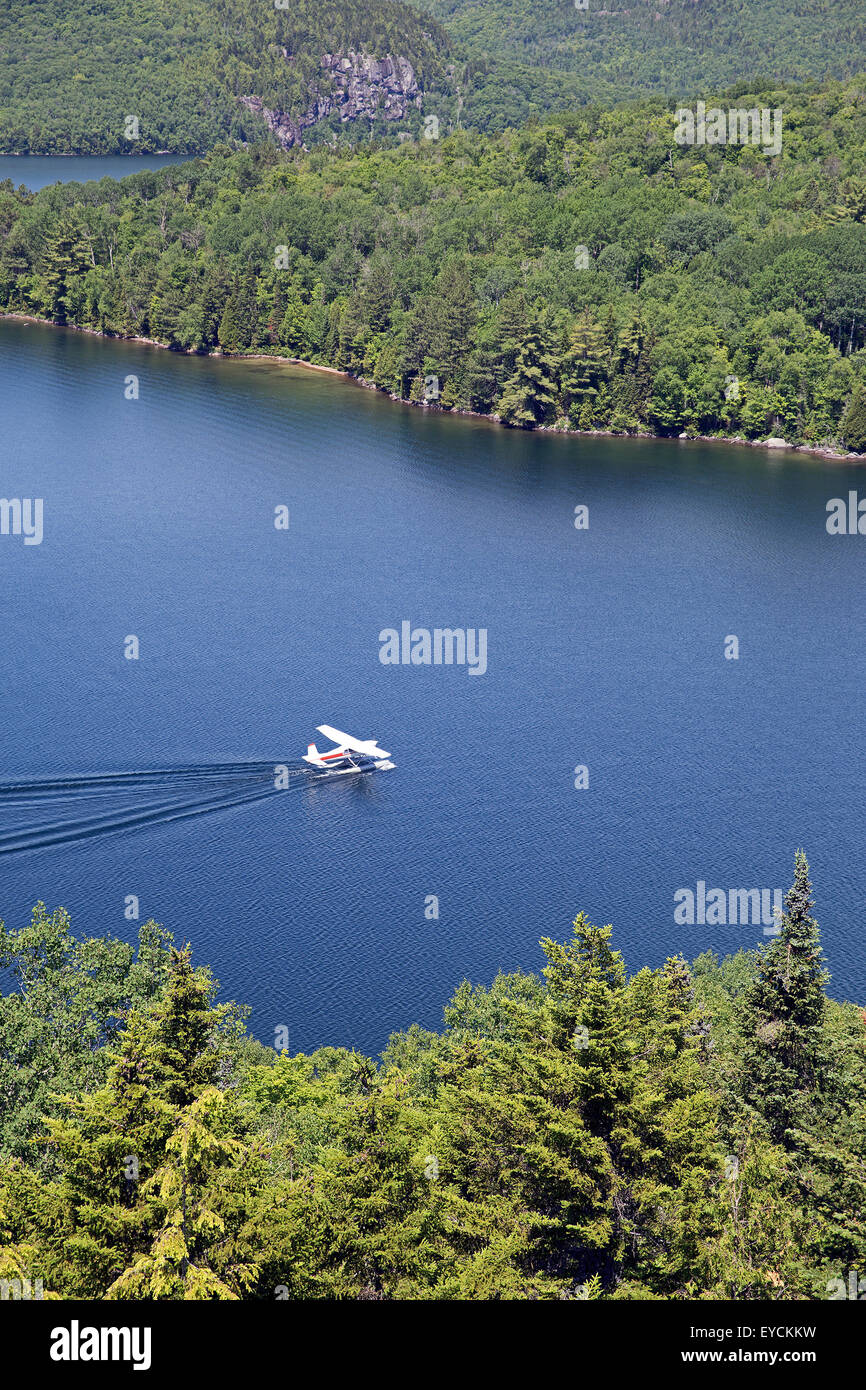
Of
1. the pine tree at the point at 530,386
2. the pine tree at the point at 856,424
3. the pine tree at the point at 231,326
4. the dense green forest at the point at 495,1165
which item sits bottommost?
the dense green forest at the point at 495,1165

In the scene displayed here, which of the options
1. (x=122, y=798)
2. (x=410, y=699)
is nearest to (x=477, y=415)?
(x=410, y=699)

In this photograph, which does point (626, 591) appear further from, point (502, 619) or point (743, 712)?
point (743, 712)

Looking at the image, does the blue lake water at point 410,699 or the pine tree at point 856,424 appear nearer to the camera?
the blue lake water at point 410,699

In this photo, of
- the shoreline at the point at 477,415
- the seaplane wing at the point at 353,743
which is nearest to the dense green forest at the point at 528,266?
the shoreline at the point at 477,415

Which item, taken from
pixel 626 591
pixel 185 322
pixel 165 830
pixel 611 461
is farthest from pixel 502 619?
pixel 185 322

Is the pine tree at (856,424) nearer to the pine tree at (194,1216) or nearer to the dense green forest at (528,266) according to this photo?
the dense green forest at (528,266)
